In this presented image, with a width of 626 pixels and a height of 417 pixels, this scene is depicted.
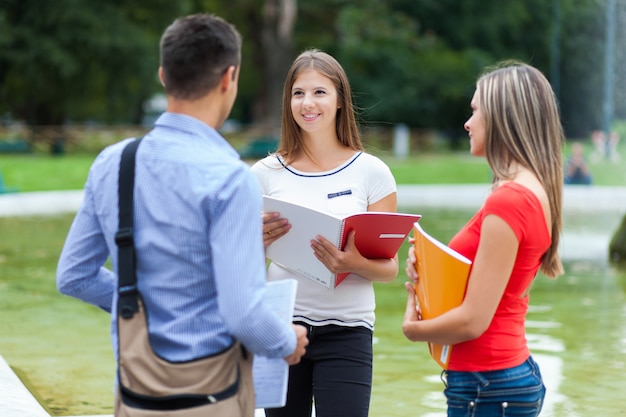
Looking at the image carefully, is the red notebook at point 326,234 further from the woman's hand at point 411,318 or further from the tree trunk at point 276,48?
the tree trunk at point 276,48

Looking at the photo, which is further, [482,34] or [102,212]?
[482,34]

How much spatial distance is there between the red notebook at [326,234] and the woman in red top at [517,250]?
585 millimetres

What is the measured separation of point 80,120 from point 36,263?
47.6 m

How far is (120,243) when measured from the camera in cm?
249

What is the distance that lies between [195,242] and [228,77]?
1.49ft

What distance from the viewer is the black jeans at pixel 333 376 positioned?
3.65 m

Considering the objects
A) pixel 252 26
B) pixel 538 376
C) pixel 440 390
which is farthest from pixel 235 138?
pixel 538 376

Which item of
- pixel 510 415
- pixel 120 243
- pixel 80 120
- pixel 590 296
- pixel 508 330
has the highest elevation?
pixel 120 243

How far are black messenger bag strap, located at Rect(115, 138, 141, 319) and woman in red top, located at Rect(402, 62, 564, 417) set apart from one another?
0.92 meters

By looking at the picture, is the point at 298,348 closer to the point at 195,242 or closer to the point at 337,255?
the point at 195,242

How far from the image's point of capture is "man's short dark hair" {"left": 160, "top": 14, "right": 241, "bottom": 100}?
100 inches

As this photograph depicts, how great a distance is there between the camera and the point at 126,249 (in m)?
2.50

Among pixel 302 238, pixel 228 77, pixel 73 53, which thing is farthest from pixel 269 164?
pixel 73 53

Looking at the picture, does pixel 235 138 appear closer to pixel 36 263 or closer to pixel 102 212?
pixel 36 263
